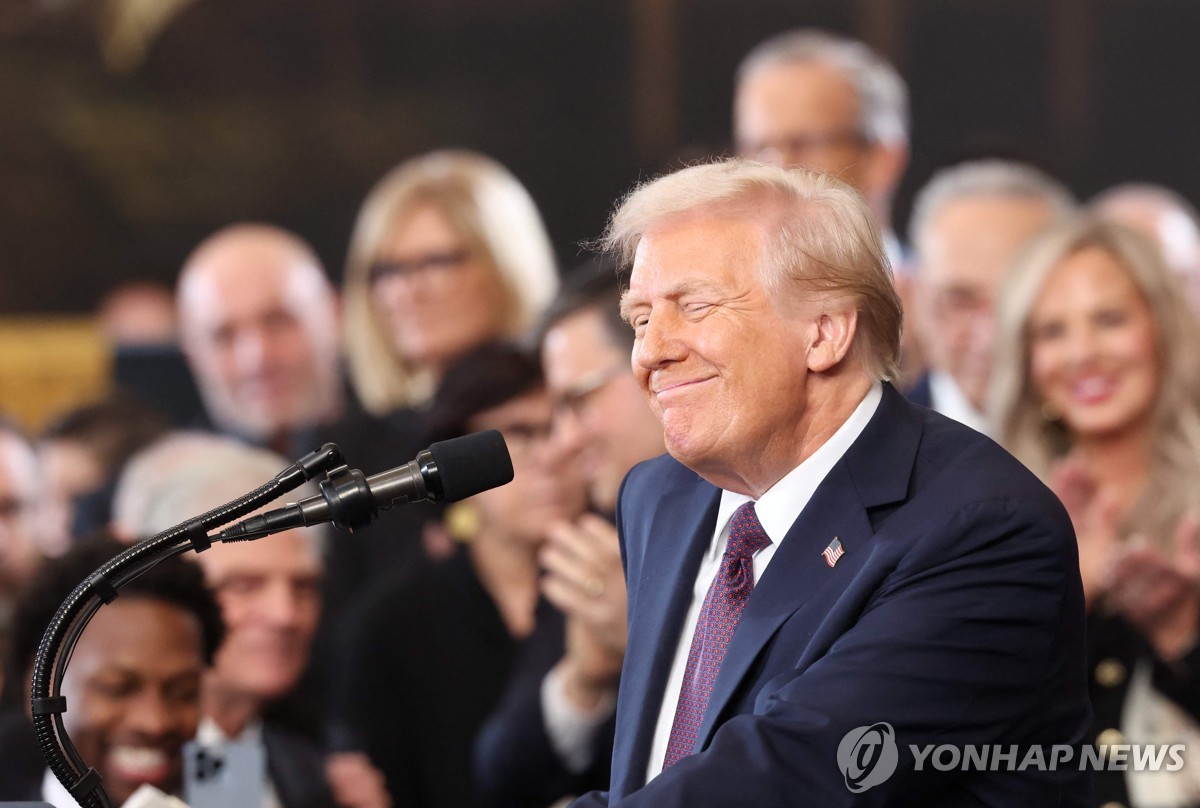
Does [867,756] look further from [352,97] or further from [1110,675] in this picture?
[352,97]

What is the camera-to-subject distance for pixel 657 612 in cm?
209

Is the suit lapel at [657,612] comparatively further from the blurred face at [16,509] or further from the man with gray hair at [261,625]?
the blurred face at [16,509]

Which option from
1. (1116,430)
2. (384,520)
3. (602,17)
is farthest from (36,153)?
(1116,430)

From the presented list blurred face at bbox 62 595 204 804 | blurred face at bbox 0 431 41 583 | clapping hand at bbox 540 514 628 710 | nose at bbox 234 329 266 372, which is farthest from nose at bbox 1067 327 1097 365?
blurred face at bbox 0 431 41 583

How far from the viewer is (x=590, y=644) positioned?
3.42 metres

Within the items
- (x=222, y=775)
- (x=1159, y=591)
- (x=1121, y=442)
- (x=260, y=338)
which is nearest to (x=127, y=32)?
(x=260, y=338)

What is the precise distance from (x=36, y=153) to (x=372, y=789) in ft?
20.8

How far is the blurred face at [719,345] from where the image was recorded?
1.96 m

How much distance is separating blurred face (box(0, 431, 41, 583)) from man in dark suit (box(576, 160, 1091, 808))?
3.29 meters

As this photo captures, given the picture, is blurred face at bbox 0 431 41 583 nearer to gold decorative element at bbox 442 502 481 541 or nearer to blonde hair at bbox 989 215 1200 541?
gold decorative element at bbox 442 502 481 541

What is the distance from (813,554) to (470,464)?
A: 456 mm

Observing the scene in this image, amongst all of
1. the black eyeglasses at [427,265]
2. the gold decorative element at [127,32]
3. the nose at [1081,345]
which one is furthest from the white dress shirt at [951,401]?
the gold decorative element at [127,32]

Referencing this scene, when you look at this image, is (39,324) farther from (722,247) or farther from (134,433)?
(722,247)

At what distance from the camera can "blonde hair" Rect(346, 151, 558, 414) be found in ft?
16.6
